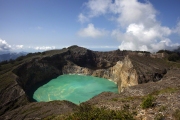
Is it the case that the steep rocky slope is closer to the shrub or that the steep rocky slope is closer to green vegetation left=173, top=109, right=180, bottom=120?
green vegetation left=173, top=109, right=180, bottom=120

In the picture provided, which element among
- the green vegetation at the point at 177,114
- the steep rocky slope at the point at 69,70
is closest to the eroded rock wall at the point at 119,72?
the steep rocky slope at the point at 69,70

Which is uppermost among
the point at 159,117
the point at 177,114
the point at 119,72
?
the point at 177,114

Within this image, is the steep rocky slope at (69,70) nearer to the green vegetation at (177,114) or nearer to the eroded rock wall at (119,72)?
the eroded rock wall at (119,72)

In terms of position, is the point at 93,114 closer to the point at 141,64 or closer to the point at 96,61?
the point at 141,64

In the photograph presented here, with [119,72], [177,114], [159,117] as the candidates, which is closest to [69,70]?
[119,72]

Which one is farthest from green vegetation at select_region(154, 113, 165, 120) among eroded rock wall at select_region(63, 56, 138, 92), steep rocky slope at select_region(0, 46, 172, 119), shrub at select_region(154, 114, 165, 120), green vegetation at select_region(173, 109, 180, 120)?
eroded rock wall at select_region(63, 56, 138, 92)

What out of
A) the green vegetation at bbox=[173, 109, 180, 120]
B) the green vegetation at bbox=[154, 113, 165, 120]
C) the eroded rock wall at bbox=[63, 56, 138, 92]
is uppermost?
the green vegetation at bbox=[173, 109, 180, 120]

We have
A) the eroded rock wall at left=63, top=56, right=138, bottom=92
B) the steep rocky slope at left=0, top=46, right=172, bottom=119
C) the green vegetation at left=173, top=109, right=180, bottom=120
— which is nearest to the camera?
the green vegetation at left=173, top=109, right=180, bottom=120

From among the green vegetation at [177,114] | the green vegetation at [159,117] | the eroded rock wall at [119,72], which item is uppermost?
the green vegetation at [177,114]

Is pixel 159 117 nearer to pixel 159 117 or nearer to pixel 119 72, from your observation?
pixel 159 117
